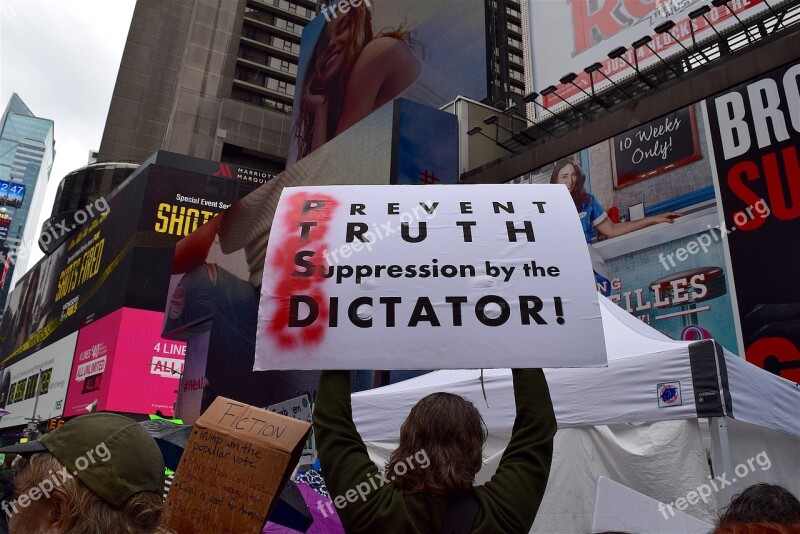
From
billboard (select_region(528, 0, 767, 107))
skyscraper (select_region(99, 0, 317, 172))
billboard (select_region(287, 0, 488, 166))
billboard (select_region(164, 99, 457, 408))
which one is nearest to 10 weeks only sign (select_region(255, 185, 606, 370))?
billboard (select_region(164, 99, 457, 408))

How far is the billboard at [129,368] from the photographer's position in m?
29.6

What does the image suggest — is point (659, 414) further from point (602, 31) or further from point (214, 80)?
point (214, 80)

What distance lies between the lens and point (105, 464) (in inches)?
55.6

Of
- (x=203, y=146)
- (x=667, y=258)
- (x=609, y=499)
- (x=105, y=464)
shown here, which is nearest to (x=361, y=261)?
(x=105, y=464)

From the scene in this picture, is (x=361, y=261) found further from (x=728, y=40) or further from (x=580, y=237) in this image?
(x=728, y=40)

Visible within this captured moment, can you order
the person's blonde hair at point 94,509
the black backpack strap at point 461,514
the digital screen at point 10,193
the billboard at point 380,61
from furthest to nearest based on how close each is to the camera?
1. the digital screen at point 10,193
2. the billboard at point 380,61
3. the black backpack strap at point 461,514
4. the person's blonde hair at point 94,509

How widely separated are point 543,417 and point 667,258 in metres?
8.28

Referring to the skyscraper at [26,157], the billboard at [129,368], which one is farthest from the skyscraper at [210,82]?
the skyscraper at [26,157]

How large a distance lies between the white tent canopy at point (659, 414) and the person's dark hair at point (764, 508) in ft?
8.04

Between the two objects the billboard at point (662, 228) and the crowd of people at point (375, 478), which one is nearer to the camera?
the crowd of people at point (375, 478)

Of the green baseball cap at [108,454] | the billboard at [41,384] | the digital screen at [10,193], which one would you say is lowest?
the green baseball cap at [108,454]

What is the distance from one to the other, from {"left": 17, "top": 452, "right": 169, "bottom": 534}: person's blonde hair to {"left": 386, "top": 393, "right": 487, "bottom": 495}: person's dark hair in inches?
25.7

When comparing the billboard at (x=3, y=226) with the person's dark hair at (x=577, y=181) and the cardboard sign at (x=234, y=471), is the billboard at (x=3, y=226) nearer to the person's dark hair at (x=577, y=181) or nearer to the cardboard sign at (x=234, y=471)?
the person's dark hair at (x=577, y=181)

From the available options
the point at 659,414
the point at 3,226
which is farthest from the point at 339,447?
the point at 3,226
